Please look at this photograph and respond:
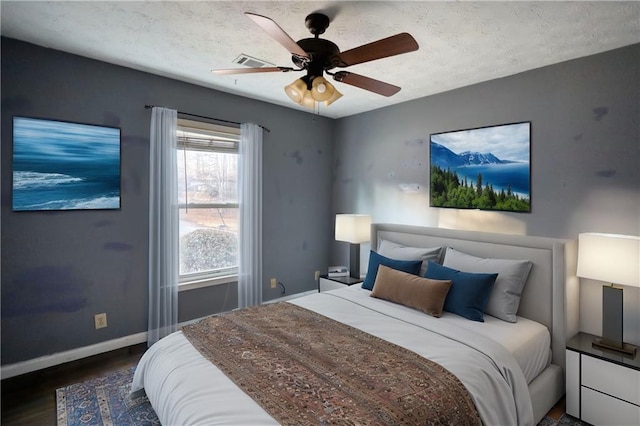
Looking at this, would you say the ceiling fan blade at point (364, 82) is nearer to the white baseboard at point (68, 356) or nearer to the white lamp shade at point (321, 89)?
the white lamp shade at point (321, 89)

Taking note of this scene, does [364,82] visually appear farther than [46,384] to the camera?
No

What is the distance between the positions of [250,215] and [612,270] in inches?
124

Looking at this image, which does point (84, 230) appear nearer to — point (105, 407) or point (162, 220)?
point (162, 220)

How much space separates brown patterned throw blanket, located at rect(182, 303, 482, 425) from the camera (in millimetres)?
1337

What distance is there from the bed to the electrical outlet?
1168 millimetres

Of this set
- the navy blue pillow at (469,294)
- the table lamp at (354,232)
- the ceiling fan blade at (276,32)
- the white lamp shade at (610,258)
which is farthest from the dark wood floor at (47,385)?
the ceiling fan blade at (276,32)

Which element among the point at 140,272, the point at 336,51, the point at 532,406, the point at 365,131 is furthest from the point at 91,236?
the point at 532,406

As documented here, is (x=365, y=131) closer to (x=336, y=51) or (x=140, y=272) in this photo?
(x=336, y=51)

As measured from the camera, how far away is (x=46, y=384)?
244 cm

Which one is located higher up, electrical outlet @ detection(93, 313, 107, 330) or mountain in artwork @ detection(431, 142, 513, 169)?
mountain in artwork @ detection(431, 142, 513, 169)

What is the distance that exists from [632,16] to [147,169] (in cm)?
379

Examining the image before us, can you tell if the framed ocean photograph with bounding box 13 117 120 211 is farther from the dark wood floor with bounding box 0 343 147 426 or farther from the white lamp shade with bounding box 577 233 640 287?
the white lamp shade with bounding box 577 233 640 287

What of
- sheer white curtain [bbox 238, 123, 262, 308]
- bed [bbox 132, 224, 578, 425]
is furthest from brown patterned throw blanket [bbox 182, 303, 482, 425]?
sheer white curtain [bbox 238, 123, 262, 308]

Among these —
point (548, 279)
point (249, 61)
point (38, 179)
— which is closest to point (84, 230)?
Result: point (38, 179)
